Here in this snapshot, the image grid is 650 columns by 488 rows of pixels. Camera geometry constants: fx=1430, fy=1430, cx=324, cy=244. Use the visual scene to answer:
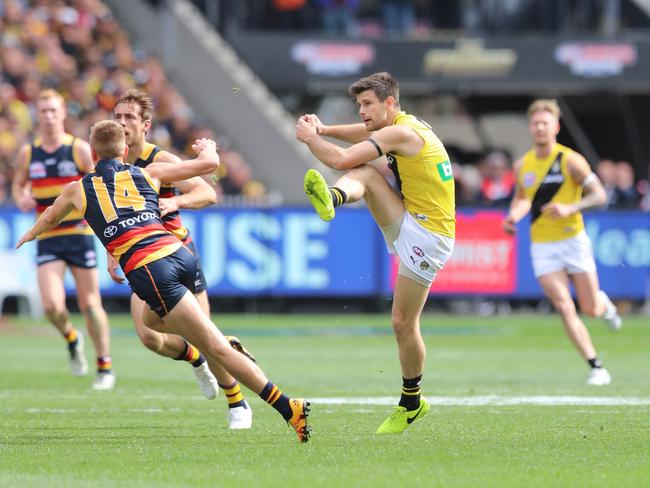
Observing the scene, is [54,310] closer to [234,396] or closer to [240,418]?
[234,396]

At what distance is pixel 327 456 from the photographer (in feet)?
27.4

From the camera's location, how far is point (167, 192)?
34.8 feet

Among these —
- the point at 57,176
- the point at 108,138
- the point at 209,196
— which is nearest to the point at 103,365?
the point at 57,176

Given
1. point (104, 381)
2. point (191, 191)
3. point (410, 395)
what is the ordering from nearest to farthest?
point (410, 395)
point (191, 191)
point (104, 381)

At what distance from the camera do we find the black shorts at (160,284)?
8.98 metres

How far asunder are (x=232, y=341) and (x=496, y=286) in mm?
14568

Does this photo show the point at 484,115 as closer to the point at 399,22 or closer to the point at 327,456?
the point at 399,22

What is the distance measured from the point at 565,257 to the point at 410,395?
464 centimetres

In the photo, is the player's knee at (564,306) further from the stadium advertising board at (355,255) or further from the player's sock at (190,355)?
the stadium advertising board at (355,255)

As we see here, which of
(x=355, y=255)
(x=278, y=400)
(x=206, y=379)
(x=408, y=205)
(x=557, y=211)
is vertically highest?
(x=408, y=205)

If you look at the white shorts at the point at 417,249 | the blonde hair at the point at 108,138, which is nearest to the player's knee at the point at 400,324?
the white shorts at the point at 417,249

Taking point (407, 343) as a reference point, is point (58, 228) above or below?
below

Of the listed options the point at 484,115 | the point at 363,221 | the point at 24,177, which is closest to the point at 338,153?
the point at 24,177

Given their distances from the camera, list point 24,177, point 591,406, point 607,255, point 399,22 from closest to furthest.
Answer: point 591,406 → point 24,177 → point 607,255 → point 399,22
